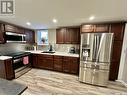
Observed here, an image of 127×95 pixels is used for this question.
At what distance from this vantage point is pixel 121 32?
8.48 feet

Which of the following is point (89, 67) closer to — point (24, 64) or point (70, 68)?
point (70, 68)

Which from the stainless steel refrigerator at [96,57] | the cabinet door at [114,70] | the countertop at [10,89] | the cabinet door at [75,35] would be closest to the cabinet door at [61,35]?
the cabinet door at [75,35]

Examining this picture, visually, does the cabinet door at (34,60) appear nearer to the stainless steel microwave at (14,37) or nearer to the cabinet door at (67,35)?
the stainless steel microwave at (14,37)

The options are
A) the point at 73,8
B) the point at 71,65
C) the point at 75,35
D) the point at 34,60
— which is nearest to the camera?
the point at 73,8

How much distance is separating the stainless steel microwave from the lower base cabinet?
963 millimetres

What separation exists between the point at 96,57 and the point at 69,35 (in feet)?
5.15

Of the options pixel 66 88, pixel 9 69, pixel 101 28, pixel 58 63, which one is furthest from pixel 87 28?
pixel 9 69

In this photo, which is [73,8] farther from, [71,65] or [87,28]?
[71,65]

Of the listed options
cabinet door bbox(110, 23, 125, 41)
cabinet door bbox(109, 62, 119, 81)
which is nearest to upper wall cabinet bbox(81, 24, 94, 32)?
cabinet door bbox(110, 23, 125, 41)

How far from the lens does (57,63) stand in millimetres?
3500

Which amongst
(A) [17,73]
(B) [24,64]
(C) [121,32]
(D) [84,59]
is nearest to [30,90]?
(A) [17,73]

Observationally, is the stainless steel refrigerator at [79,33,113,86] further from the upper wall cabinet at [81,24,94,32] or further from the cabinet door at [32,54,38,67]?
the cabinet door at [32,54,38,67]

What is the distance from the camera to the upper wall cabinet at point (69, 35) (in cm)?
345

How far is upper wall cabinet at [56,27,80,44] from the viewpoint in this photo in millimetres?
3451
